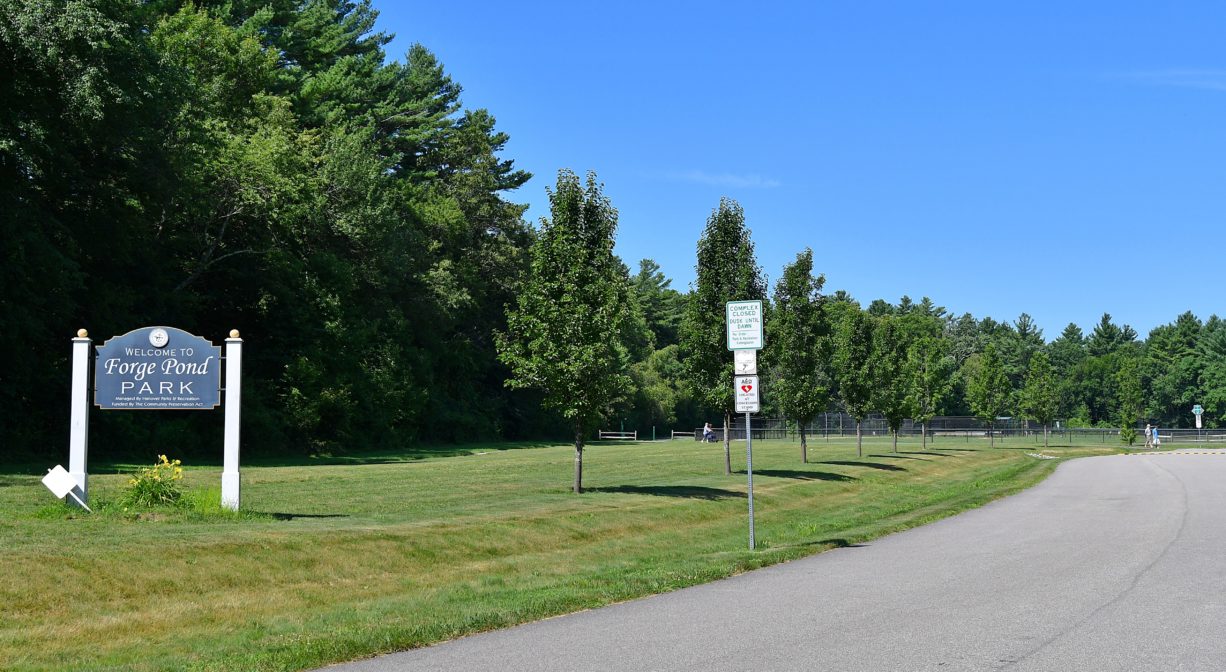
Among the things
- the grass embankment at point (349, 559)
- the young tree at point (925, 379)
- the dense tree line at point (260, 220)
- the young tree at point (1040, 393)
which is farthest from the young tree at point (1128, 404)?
the grass embankment at point (349, 559)

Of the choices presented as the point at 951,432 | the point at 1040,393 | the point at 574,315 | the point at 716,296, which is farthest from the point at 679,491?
the point at 951,432

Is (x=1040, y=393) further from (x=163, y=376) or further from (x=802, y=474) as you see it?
(x=163, y=376)

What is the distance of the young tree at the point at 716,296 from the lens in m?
30.8

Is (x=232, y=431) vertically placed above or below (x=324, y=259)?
below

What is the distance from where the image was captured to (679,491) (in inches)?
971

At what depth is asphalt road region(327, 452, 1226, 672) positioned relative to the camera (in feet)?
25.5

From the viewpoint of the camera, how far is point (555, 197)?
77.9 feet

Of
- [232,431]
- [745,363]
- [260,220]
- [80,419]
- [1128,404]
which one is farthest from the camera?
[1128,404]

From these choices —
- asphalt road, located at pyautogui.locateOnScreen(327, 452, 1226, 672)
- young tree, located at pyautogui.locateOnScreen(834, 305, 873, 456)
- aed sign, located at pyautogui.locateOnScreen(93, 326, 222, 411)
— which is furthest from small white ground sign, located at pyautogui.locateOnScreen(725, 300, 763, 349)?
young tree, located at pyautogui.locateOnScreen(834, 305, 873, 456)

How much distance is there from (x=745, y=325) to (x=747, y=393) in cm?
105

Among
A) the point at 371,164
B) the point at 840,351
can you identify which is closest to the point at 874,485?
the point at 840,351

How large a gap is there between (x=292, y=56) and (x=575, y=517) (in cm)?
5627

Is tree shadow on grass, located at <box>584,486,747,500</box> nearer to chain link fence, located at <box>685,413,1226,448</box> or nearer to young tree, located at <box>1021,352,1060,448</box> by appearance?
young tree, located at <box>1021,352,1060,448</box>

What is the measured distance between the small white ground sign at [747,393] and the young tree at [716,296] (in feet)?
46.3
